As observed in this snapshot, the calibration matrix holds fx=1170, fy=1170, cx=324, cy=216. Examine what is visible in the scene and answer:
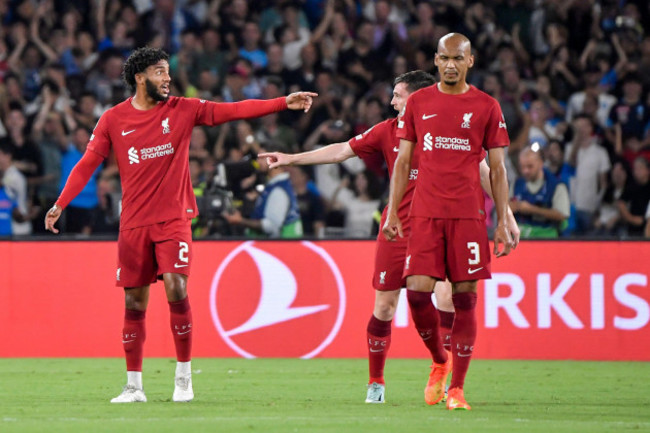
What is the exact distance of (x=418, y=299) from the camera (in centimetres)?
777

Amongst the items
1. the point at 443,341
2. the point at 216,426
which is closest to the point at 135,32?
the point at 443,341

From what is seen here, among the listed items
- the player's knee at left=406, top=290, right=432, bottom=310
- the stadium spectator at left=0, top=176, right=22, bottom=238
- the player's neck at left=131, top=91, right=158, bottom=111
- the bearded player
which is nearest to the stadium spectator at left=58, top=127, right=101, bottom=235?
the stadium spectator at left=0, top=176, right=22, bottom=238

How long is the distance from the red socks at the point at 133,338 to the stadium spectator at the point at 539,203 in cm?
576

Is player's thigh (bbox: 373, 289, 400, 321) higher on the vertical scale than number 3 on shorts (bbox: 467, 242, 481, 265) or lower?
lower

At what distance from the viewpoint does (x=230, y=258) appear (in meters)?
12.7

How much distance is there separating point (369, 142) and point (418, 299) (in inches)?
57.9

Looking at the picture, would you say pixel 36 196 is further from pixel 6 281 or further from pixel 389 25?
pixel 389 25

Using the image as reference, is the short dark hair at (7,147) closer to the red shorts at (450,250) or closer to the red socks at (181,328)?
the red socks at (181,328)

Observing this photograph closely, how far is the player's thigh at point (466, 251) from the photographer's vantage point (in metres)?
7.61

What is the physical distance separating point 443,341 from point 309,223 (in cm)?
602

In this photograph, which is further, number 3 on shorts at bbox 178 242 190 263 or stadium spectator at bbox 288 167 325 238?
stadium spectator at bbox 288 167 325 238

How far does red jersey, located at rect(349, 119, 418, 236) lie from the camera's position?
846 centimetres

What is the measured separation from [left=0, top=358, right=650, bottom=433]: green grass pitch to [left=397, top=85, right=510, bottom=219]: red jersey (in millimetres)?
1363

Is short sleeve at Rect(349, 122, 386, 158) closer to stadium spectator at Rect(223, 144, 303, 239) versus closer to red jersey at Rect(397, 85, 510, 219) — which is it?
red jersey at Rect(397, 85, 510, 219)
